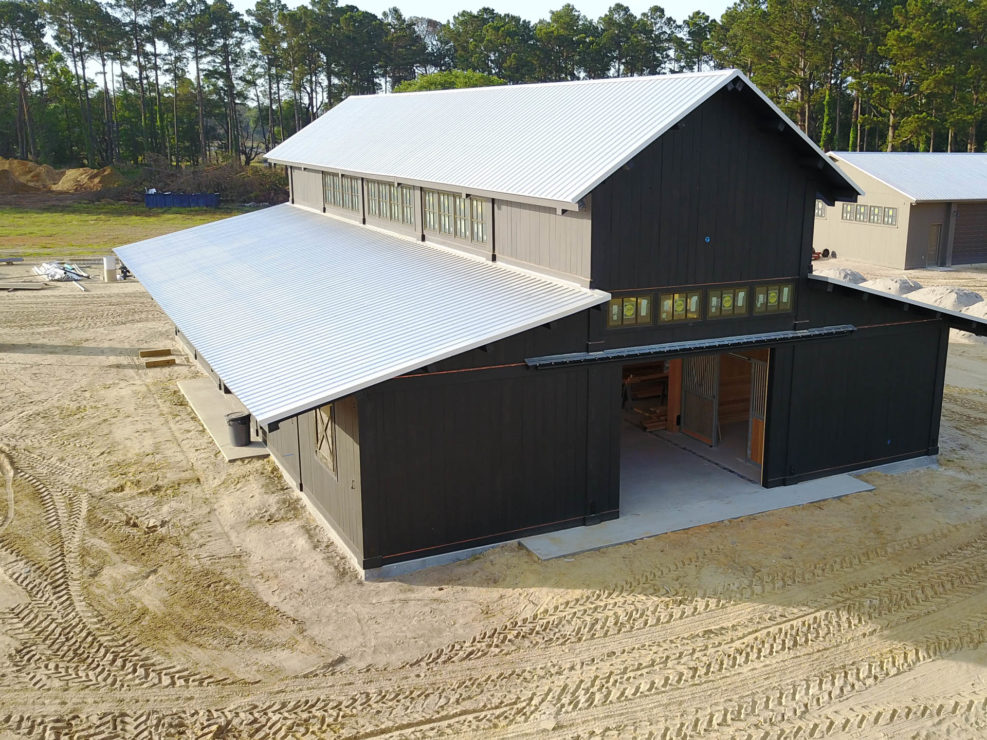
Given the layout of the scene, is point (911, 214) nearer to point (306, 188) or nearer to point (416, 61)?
point (306, 188)

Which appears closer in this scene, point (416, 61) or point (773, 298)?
point (773, 298)

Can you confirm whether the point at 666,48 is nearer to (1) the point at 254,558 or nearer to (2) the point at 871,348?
(2) the point at 871,348

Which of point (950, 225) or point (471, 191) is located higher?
Result: point (471, 191)

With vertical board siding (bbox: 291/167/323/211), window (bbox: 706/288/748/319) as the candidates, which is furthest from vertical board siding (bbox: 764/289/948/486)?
vertical board siding (bbox: 291/167/323/211)

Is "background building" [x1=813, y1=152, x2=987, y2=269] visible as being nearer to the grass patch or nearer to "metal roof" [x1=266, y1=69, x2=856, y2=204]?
"metal roof" [x1=266, y1=69, x2=856, y2=204]

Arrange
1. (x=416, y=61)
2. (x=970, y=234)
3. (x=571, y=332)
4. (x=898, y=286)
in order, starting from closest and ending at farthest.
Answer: (x=571, y=332), (x=898, y=286), (x=970, y=234), (x=416, y=61)

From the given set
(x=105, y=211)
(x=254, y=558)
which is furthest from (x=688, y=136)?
(x=105, y=211)

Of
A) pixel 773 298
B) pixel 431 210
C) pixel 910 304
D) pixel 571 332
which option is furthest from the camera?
pixel 431 210

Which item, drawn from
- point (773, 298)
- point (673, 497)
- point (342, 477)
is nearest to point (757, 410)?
point (773, 298)
